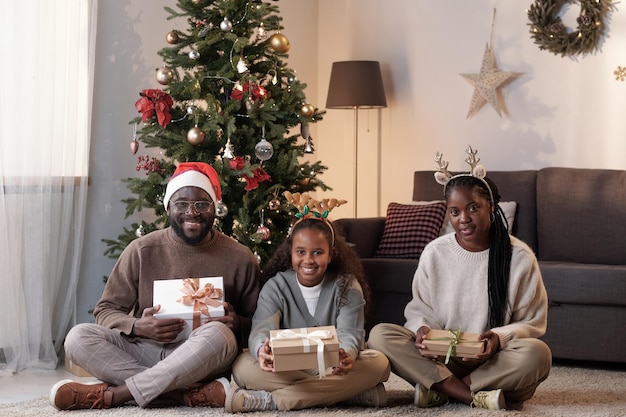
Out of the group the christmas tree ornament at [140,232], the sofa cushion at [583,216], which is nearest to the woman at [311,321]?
the christmas tree ornament at [140,232]

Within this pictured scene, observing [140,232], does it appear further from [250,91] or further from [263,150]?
[250,91]

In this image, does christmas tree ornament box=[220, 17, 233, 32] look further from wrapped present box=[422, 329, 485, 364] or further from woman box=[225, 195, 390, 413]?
wrapped present box=[422, 329, 485, 364]

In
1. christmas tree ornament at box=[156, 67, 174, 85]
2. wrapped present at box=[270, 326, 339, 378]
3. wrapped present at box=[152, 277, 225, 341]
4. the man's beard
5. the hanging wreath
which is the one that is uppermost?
the hanging wreath

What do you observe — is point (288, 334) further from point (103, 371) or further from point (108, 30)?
point (108, 30)

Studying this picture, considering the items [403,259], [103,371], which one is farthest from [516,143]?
[103,371]

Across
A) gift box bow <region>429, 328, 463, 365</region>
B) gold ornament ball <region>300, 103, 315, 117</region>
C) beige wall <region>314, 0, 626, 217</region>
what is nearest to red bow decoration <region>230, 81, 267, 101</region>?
gold ornament ball <region>300, 103, 315, 117</region>

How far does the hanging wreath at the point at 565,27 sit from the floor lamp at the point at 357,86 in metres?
0.93

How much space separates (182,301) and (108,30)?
185cm

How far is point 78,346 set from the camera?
3.13m

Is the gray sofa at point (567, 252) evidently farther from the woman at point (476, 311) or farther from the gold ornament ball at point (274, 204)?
the woman at point (476, 311)

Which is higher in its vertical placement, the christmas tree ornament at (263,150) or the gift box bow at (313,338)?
the christmas tree ornament at (263,150)

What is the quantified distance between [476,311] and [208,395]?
37.2 inches

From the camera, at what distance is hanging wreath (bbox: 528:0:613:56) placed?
16.5 ft

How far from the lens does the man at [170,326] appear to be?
3.07 metres
